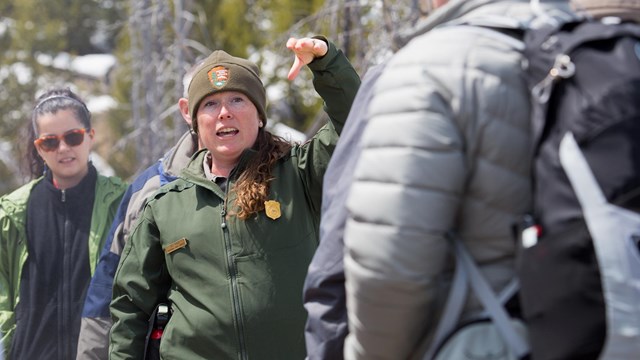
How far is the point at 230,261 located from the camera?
367cm


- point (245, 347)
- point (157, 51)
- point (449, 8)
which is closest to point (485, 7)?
point (449, 8)

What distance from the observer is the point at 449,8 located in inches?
94.4

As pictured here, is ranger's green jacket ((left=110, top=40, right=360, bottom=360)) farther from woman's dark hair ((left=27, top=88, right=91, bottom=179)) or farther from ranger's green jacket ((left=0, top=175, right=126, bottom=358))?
woman's dark hair ((left=27, top=88, right=91, bottom=179))

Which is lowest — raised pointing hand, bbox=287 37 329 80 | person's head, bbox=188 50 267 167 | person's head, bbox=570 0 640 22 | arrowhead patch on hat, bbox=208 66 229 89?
person's head, bbox=188 50 267 167

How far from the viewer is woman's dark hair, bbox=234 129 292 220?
12.1 ft

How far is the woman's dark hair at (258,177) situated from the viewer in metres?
3.70

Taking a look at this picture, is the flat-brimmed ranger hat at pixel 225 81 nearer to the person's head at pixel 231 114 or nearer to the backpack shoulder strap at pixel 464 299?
the person's head at pixel 231 114

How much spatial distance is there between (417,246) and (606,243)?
0.40 m

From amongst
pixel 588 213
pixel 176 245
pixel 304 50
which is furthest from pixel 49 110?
pixel 588 213

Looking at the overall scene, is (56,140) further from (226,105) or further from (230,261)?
(230,261)

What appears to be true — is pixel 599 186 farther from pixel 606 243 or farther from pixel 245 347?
pixel 245 347

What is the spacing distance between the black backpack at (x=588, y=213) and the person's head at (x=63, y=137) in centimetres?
375

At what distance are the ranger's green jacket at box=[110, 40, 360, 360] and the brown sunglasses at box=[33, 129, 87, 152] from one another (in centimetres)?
162

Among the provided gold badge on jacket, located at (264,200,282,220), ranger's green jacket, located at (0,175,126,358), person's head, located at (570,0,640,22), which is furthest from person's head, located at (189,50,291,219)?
person's head, located at (570,0,640,22)
